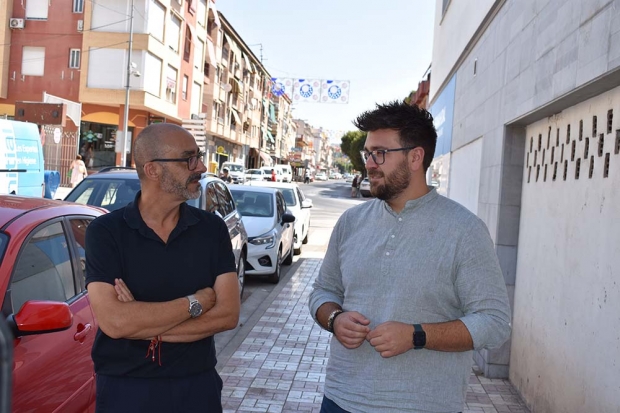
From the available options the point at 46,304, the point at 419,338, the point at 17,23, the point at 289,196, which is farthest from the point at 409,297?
the point at 17,23

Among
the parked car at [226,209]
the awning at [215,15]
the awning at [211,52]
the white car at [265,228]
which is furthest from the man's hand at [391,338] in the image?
the awning at [211,52]

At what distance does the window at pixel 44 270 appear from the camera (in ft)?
10.6

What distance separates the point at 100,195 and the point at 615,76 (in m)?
5.80

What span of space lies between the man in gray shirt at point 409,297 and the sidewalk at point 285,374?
3003mm

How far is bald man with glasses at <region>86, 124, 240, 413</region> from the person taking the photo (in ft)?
8.46

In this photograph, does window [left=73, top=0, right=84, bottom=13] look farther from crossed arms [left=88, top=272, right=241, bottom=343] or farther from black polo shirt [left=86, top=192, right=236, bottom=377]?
crossed arms [left=88, top=272, right=241, bottom=343]

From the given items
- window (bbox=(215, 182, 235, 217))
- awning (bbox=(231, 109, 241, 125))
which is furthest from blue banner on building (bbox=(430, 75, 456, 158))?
awning (bbox=(231, 109, 241, 125))

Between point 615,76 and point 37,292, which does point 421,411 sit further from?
point 615,76

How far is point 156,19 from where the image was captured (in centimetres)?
3253

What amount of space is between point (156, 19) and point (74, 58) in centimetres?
442

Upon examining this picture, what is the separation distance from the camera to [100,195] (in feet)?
25.2

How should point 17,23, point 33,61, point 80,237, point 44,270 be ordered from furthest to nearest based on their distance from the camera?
point 33,61 → point 17,23 → point 80,237 → point 44,270

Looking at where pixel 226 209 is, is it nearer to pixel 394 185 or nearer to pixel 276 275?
pixel 276 275

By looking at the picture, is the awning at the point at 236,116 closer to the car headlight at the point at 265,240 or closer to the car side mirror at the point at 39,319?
the car headlight at the point at 265,240
